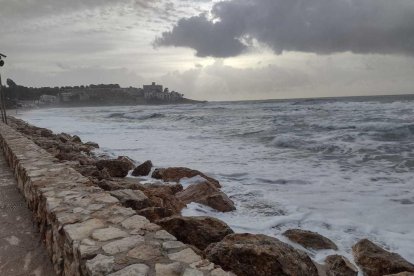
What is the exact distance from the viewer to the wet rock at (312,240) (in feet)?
14.2

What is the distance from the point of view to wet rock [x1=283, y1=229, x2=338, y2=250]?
432cm

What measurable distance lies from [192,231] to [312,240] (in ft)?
5.02

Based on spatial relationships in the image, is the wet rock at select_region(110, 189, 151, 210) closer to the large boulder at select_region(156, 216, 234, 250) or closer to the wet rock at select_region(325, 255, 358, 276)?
the large boulder at select_region(156, 216, 234, 250)

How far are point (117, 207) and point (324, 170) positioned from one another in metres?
6.65

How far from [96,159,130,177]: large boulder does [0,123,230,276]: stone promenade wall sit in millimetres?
3468

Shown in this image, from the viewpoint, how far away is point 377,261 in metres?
3.81

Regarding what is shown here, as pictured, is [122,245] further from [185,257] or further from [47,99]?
[47,99]

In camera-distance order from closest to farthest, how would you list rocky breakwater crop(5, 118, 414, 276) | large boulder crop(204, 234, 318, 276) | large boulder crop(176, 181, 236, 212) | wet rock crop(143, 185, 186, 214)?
1. rocky breakwater crop(5, 118, 414, 276)
2. large boulder crop(204, 234, 318, 276)
3. wet rock crop(143, 185, 186, 214)
4. large boulder crop(176, 181, 236, 212)

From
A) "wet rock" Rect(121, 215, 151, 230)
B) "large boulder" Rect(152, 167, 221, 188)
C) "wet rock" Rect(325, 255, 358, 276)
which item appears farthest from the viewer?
"large boulder" Rect(152, 167, 221, 188)

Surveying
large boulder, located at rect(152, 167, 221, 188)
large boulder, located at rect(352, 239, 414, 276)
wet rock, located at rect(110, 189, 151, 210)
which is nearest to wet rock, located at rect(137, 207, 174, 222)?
wet rock, located at rect(110, 189, 151, 210)

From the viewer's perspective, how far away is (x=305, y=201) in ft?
20.7

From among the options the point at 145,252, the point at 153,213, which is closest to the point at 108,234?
the point at 145,252

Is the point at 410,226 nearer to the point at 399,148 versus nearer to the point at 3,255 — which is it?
the point at 3,255

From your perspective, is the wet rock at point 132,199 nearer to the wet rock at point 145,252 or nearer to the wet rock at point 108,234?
the wet rock at point 108,234
